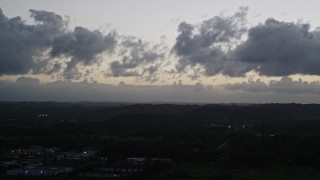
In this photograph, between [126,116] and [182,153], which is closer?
[182,153]

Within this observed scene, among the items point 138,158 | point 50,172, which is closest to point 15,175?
point 50,172

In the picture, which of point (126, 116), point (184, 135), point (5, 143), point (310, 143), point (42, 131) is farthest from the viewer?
point (126, 116)

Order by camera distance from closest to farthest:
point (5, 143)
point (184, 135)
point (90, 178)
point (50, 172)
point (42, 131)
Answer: point (90, 178)
point (50, 172)
point (5, 143)
point (184, 135)
point (42, 131)

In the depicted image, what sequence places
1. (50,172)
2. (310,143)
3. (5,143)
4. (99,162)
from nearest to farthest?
(50,172) < (99,162) < (310,143) < (5,143)

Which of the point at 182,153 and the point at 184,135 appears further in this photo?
the point at 184,135

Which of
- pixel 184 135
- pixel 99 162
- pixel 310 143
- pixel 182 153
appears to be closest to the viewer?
pixel 99 162

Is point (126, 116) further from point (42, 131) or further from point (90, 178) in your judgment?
point (90, 178)

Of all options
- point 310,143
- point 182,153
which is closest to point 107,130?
point 182,153

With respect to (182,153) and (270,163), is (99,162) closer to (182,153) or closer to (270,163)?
(182,153)

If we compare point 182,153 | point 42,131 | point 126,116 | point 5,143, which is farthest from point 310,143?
point 126,116
